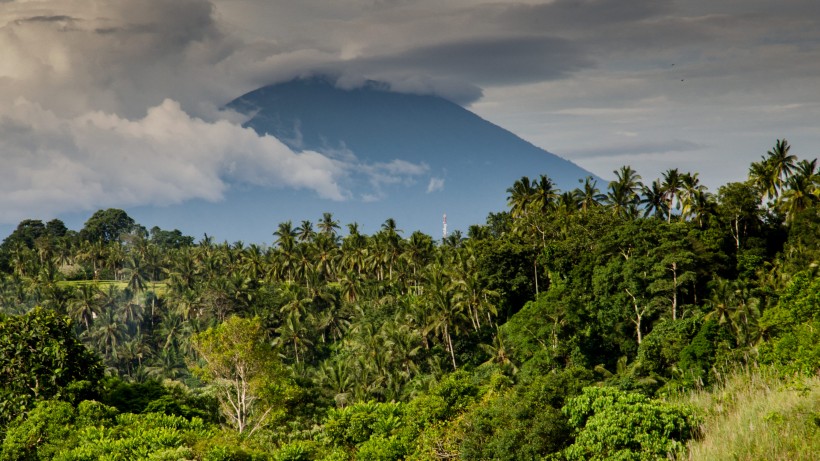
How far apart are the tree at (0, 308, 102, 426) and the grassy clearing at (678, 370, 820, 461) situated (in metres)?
36.2

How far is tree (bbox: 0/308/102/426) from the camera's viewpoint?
131ft

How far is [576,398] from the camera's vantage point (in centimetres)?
2559

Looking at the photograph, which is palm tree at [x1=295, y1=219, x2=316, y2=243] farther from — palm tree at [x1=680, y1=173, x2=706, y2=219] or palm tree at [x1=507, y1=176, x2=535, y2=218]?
palm tree at [x1=680, y1=173, x2=706, y2=219]

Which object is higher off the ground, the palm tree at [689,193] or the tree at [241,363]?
the palm tree at [689,193]

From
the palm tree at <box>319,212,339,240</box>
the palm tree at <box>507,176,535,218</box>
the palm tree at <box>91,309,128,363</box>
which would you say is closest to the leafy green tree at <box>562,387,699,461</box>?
the palm tree at <box>507,176,535,218</box>

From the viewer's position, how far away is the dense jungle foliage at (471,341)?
84.5 feet

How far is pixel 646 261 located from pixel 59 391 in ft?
157

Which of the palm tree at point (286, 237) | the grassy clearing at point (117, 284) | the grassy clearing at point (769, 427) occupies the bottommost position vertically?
the grassy clearing at point (769, 427)

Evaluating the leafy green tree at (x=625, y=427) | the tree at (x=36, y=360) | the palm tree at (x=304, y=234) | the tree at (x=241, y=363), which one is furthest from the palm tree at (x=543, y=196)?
the leafy green tree at (x=625, y=427)

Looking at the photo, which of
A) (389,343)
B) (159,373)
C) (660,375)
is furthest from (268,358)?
(159,373)

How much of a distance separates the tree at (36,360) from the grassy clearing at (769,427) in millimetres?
36218

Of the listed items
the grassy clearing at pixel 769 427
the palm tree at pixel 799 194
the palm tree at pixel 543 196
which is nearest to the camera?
the grassy clearing at pixel 769 427

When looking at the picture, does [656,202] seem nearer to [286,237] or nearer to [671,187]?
[671,187]

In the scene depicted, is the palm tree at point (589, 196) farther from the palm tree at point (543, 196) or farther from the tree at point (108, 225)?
the tree at point (108, 225)
